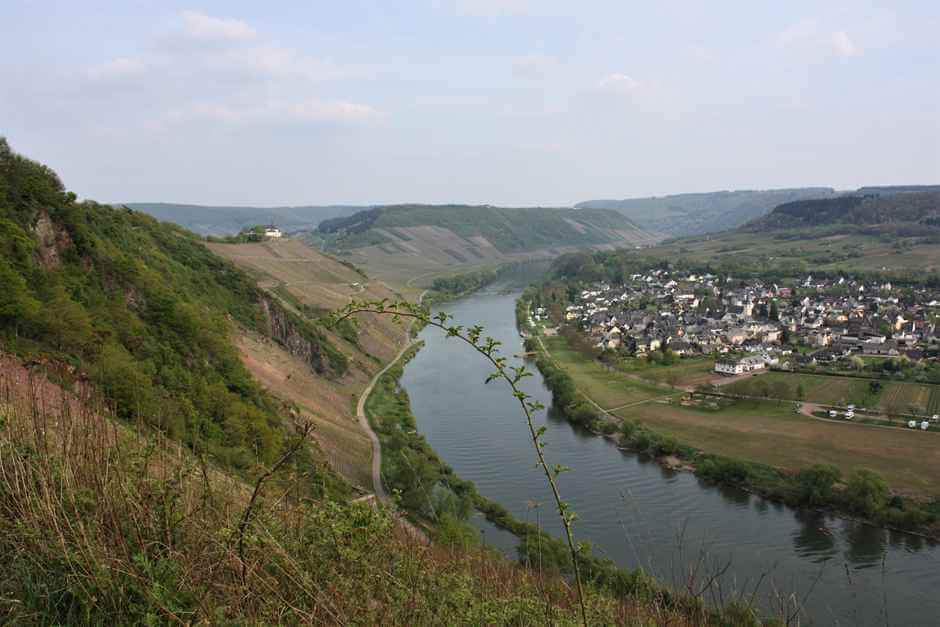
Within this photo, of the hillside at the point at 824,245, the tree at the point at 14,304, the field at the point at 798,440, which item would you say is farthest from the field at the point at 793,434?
the hillside at the point at 824,245

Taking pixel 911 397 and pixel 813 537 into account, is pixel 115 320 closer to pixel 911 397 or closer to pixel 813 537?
pixel 813 537

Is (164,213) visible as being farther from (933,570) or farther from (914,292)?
(933,570)

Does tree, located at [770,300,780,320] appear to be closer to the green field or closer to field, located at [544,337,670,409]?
field, located at [544,337,670,409]

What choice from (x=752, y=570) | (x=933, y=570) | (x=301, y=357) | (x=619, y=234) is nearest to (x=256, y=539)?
(x=752, y=570)

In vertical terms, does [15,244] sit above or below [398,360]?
above

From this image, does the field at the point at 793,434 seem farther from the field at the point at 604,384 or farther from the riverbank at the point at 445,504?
the riverbank at the point at 445,504

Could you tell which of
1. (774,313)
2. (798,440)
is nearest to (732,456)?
(798,440)
